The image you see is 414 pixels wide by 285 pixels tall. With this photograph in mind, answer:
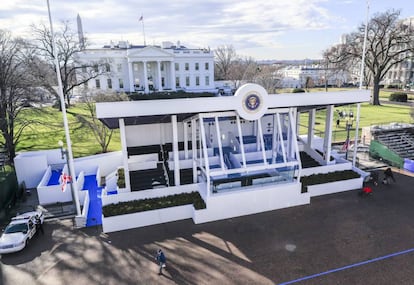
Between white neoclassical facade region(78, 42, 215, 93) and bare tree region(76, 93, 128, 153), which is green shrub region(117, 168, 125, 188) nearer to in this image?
bare tree region(76, 93, 128, 153)

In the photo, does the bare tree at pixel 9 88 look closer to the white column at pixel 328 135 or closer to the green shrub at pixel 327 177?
the green shrub at pixel 327 177

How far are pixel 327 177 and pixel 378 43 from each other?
121 feet

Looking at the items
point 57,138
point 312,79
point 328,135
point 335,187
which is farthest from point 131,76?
point 312,79

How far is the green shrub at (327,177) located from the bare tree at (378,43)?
114 ft

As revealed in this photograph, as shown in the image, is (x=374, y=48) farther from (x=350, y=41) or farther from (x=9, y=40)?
(x=9, y=40)

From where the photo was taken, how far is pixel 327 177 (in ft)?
57.3

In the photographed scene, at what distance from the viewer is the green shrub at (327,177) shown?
17.0 meters

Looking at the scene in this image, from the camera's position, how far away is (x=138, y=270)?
11.0m

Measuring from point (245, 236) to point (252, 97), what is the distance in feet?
23.4

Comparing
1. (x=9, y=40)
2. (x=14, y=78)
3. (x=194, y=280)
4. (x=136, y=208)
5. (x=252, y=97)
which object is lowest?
(x=194, y=280)

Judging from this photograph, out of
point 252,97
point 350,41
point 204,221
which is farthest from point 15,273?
point 350,41

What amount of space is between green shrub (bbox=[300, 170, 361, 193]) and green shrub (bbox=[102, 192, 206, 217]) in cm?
670

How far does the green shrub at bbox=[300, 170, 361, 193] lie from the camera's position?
17.0 meters

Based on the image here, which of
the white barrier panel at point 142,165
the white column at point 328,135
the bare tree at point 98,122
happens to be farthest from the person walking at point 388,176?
the bare tree at point 98,122
